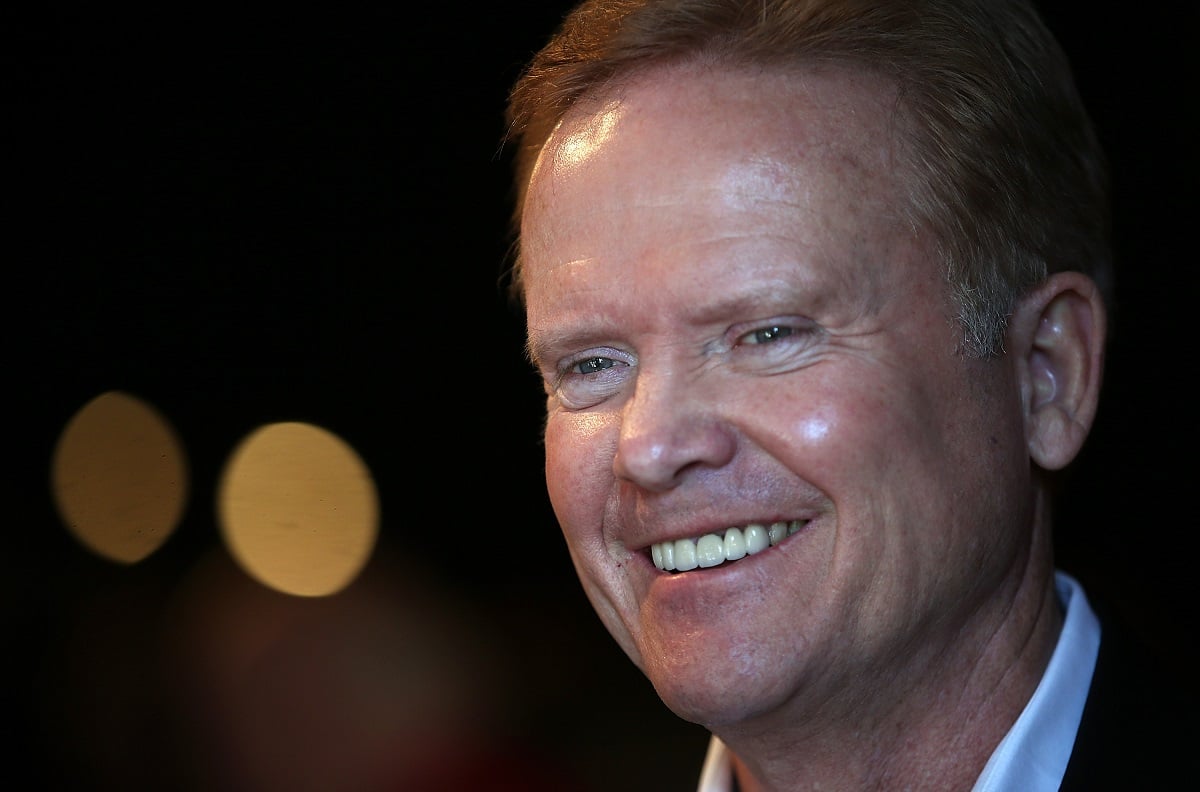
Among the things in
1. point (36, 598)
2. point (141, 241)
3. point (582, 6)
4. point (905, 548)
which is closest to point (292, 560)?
point (36, 598)

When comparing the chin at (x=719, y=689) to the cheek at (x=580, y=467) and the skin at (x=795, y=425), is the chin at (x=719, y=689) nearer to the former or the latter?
the skin at (x=795, y=425)

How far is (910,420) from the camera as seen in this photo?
1.85 metres

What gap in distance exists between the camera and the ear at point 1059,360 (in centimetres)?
206

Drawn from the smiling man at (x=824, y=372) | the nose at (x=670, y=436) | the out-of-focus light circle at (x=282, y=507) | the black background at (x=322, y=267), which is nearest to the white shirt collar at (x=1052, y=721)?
the smiling man at (x=824, y=372)

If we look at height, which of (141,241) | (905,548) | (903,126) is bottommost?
(905,548)

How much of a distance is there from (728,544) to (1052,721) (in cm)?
65

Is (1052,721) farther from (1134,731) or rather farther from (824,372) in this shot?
(824,372)

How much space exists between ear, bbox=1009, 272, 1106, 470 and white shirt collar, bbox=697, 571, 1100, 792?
0.33 m

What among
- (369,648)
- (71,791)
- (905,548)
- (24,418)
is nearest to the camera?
(905,548)

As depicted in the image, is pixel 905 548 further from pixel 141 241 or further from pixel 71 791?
pixel 71 791

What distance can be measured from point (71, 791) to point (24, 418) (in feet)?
3.88

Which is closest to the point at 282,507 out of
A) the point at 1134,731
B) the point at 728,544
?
the point at 728,544

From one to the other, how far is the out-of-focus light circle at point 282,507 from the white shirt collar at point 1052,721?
2133 mm

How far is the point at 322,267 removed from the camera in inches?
154
